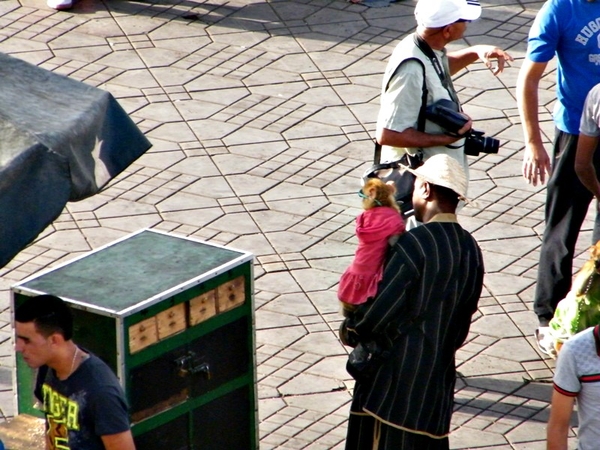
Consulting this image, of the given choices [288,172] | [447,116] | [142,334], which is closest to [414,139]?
[447,116]

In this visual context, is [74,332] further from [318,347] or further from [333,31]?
[333,31]

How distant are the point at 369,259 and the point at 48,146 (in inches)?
55.3

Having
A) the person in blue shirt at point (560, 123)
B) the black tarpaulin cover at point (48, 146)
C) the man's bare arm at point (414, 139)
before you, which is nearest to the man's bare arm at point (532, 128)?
the person in blue shirt at point (560, 123)

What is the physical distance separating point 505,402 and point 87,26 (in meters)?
6.00

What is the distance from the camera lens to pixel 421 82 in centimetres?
630

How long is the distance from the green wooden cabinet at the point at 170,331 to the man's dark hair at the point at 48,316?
0.32 m

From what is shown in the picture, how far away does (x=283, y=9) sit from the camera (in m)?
11.7

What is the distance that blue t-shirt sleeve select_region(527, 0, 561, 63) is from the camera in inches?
268

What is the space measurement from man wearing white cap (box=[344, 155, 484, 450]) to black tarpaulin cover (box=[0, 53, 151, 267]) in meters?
1.13

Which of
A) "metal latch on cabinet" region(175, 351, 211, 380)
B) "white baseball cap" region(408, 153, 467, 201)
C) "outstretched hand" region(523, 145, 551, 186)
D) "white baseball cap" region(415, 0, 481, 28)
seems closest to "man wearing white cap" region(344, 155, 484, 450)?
"white baseball cap" region(408, 153, 467, 201)

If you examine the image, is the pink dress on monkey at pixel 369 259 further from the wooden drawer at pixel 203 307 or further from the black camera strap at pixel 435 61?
the black camera strap at pixel 435 61

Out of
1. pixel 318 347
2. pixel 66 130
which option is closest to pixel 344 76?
pixel 318 347

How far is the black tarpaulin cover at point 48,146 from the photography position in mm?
4418

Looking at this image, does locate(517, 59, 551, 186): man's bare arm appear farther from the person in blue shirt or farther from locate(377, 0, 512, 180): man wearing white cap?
locate(377, 0, 512, 180): man wearing white cap
